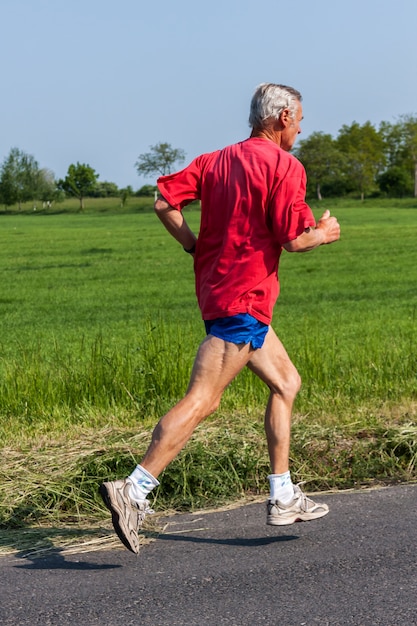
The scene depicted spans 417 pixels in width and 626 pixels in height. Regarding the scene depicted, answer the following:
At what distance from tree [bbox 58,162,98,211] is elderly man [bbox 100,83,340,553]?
151m

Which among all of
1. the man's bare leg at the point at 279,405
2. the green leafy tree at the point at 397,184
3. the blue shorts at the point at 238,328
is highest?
the green leafy tree at the point at 397,184

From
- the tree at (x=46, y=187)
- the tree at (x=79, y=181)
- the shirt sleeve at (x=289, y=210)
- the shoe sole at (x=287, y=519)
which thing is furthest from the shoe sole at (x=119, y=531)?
the tree at (x=79, y=181)

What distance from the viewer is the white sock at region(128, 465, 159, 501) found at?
431 centimetres

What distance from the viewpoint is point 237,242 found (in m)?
4.41

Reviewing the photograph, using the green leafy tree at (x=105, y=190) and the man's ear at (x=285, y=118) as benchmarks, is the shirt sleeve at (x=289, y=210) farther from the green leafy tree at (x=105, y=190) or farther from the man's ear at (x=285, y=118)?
the green leafy tree at (x=105, y=190)

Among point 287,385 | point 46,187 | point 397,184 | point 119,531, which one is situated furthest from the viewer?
point 46,187

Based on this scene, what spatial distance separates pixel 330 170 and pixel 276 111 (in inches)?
4409

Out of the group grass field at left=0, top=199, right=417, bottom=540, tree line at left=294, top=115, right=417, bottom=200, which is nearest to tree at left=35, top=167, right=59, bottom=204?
tree line at left=294, top=115, right=417, bottom=200

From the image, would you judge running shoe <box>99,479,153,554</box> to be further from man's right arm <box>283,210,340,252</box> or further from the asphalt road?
man's right arm <box>283,210,340,252</box>

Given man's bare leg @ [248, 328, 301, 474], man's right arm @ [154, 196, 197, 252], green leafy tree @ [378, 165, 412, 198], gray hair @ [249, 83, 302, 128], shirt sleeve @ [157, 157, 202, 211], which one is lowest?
man's bare leg @ [248, 328, 301, 474]

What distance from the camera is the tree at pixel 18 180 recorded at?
14100 centimetres

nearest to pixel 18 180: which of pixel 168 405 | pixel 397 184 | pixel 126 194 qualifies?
pixel 126 194

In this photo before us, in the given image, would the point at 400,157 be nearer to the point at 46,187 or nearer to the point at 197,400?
the point at 46,187

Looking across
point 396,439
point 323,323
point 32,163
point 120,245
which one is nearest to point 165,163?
point 32,163
